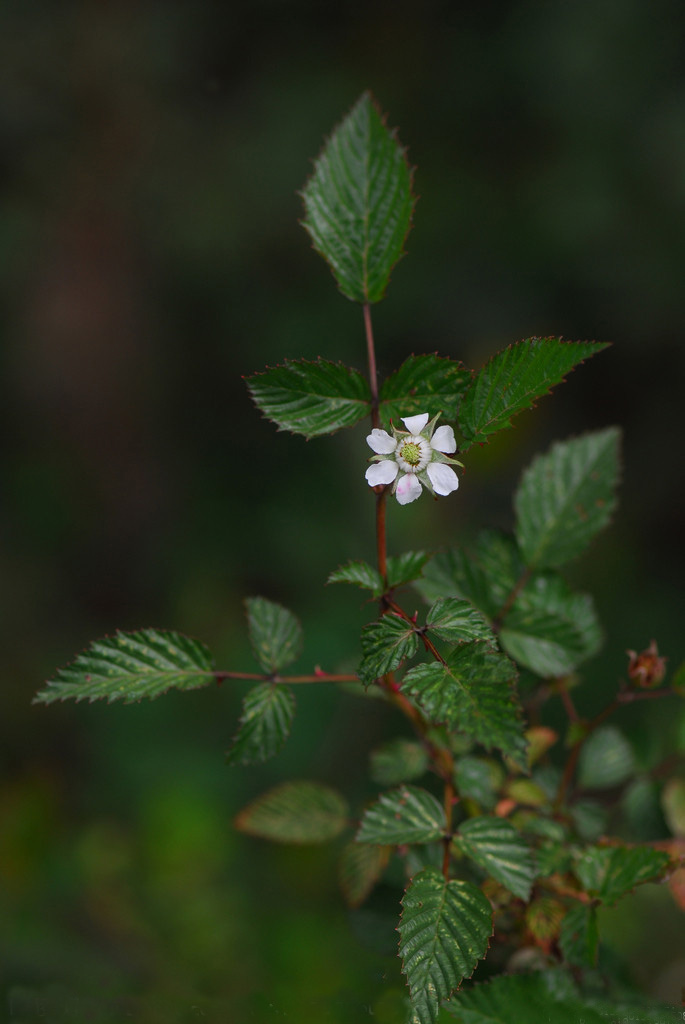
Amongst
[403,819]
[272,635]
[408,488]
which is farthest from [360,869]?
[408,488]

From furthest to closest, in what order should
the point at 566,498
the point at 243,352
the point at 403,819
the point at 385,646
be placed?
the point at 243,352 < the point at 566,498 < the point at 403,819 < the point at 385,646

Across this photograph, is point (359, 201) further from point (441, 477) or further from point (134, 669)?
point (134, 669)

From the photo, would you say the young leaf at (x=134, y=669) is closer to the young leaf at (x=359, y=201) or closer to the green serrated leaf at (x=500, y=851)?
the green serrated leaf at (x=500, y=851)

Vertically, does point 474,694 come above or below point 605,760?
above

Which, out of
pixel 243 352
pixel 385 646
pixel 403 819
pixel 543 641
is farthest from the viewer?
pixel 243 352

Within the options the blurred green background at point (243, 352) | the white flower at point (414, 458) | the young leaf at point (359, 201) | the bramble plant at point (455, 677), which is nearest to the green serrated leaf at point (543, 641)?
the bramble plant at point (455, 677)

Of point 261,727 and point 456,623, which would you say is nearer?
point 456,623
